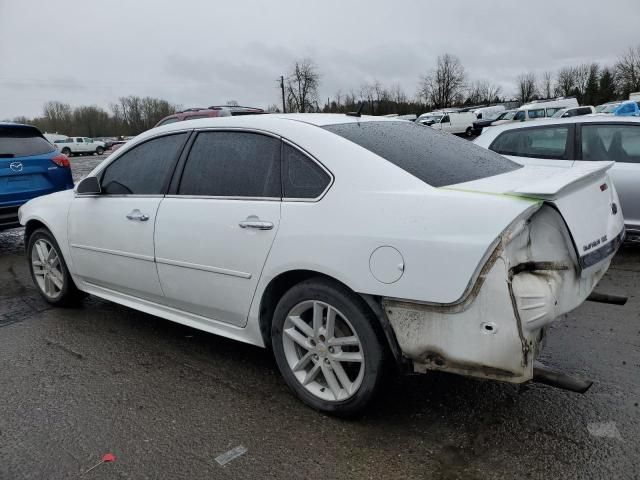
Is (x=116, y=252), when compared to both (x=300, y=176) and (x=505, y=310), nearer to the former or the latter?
(x=300, y=176)

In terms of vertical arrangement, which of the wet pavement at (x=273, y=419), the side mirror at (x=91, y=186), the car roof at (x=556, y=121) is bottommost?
the wet pavement at (x=273, y=419)

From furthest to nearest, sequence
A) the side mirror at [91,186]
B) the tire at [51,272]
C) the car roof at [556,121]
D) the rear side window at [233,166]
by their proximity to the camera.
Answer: the car roof at [556,121], the tire at [51,272], the side mirror at [91,186], the rear side window at [233,166]

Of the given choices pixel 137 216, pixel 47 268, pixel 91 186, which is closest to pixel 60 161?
pixel 47 268

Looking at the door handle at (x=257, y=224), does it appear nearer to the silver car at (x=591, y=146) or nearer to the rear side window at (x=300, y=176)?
the rear side window at (x=300, y=176)

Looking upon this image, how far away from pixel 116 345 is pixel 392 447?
230 centimetres

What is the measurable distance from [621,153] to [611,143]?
0.52 ft

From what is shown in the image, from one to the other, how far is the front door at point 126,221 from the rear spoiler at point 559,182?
2278mm

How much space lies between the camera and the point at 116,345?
398 centimetres

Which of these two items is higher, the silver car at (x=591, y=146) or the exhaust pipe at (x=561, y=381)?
the silver car at (x=591, y=146)

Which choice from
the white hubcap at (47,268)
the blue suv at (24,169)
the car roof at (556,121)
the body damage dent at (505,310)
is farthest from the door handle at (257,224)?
the blue suv at (24,169)

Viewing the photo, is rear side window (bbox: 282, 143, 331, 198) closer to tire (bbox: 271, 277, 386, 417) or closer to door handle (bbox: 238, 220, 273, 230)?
door handle (bbox: 238, 220, 273, 230)

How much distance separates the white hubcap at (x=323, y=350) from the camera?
276cm

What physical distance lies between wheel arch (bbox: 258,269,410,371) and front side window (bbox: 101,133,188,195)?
1.18m

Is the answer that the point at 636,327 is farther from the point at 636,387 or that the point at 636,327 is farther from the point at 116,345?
the point at 116,345
